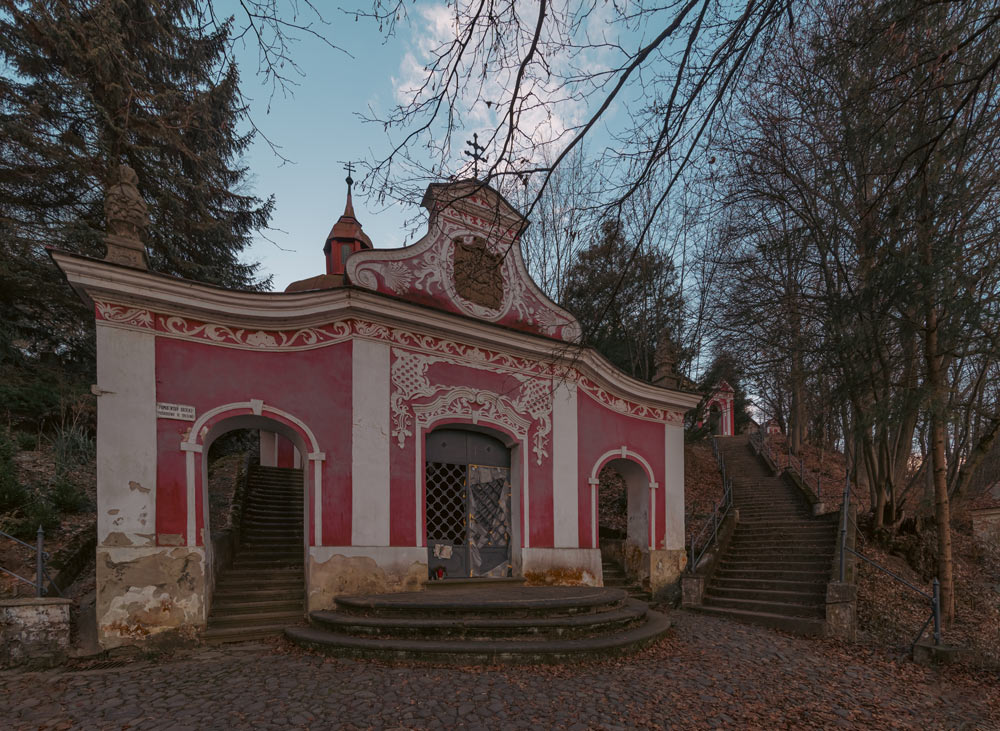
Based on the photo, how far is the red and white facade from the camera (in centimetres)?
710

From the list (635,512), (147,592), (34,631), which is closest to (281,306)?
(147,592)

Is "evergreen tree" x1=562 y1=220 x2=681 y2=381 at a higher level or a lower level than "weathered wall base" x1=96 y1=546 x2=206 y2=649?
higher

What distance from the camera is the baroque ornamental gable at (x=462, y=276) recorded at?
9.40 metres

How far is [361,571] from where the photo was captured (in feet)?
27.1

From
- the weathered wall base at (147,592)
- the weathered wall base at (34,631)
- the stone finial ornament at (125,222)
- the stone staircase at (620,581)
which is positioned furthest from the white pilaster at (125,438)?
the stone staircase at (620,581)

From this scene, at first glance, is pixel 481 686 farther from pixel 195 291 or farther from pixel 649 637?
pixel 195 291

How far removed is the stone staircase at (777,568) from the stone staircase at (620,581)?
1.26 m

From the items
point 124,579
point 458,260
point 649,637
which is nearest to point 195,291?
point 124,579

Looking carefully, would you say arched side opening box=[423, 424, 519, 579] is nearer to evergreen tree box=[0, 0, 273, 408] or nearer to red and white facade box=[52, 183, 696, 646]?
red and white facade box=[52, 183, 696, 646]

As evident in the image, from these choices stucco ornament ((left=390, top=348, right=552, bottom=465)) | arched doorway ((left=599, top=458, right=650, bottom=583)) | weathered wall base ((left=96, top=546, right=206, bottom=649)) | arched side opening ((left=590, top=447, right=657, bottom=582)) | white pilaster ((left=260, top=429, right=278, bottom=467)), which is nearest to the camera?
weathered wall base ((left=96, top=546, right=206, bottom=649))

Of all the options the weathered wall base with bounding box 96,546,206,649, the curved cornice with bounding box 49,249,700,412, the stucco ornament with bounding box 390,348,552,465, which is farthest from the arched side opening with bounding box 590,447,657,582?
the weathered wall base with bounding box 96,546,206,649

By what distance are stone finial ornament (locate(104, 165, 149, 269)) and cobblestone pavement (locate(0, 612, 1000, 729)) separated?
5.03m

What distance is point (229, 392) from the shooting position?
797 centimetres

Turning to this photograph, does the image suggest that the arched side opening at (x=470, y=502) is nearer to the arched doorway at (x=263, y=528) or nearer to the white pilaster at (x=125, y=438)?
the arched doorway at (x=263, y=528)
